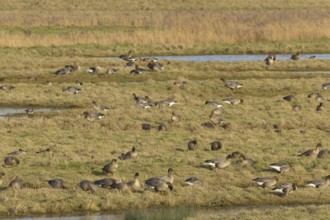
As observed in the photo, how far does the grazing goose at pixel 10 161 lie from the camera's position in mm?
19766

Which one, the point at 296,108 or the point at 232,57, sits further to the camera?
the point at 232,57

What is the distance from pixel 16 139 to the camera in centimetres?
2269

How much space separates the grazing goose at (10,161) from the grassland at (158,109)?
0.20 metres

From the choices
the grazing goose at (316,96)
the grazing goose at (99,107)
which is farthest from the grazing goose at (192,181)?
the grazing goose at (316,96)

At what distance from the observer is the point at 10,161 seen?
19.8 meters

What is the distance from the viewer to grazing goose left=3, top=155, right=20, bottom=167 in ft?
64.8

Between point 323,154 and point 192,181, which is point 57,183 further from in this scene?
point 323,154

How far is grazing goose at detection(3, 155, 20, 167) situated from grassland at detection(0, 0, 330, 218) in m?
Answer: 0.20

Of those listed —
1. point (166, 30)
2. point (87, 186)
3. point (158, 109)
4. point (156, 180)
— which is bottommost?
point (166, 30)

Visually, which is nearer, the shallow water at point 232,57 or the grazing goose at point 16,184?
the grazing goose at point 16,184

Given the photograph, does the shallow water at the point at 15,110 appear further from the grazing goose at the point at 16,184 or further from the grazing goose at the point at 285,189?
the grazing goose at the point at 285,189

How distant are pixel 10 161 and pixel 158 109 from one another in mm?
8551

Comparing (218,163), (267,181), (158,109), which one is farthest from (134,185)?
(158,109)

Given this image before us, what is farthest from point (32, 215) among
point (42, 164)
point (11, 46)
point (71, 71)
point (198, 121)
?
point (11, 46)
